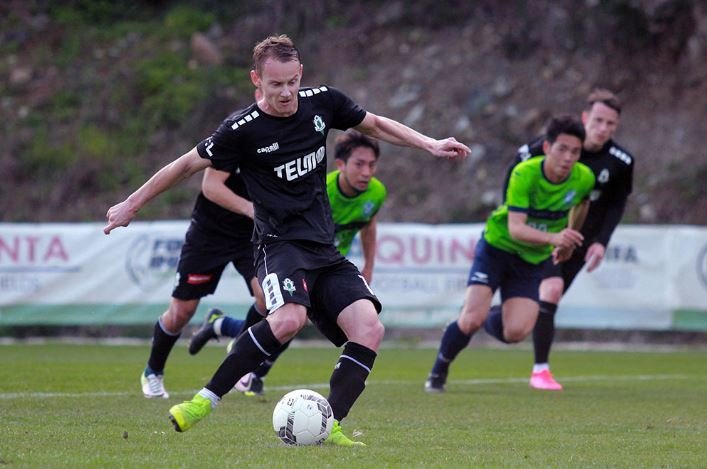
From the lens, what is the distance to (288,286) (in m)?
6.12

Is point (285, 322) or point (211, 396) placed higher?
point (285, 322)

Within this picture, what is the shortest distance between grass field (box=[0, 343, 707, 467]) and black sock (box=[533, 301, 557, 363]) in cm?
35

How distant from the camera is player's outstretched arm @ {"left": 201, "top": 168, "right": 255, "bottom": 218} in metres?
8.34

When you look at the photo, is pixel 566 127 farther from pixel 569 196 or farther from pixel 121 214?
→ pixel 121 214

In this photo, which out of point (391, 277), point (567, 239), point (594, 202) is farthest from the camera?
point (391, 277)

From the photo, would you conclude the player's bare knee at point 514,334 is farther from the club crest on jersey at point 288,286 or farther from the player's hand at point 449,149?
the club crest on jersey at point 288,286

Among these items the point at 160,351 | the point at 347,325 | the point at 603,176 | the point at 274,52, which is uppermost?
the point at 274,52

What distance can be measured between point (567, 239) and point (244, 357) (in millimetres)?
3739

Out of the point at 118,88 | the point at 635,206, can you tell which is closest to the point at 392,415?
the point at 635,206

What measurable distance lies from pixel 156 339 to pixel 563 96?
1440 cm

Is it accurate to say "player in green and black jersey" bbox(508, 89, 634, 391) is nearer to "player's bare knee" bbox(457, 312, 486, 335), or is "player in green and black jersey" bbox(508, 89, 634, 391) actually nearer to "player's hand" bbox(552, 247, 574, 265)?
"player's hand" bbox(552, 247, 574, 265)

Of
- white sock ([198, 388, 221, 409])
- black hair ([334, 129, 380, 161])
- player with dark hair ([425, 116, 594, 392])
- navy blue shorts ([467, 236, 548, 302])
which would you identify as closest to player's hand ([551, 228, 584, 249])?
player with dark hair ([425, 116, 594, 392])

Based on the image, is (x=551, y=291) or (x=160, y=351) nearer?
(x=160, y=351)

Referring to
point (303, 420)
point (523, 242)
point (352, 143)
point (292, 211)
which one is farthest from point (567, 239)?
point (303, 420)
